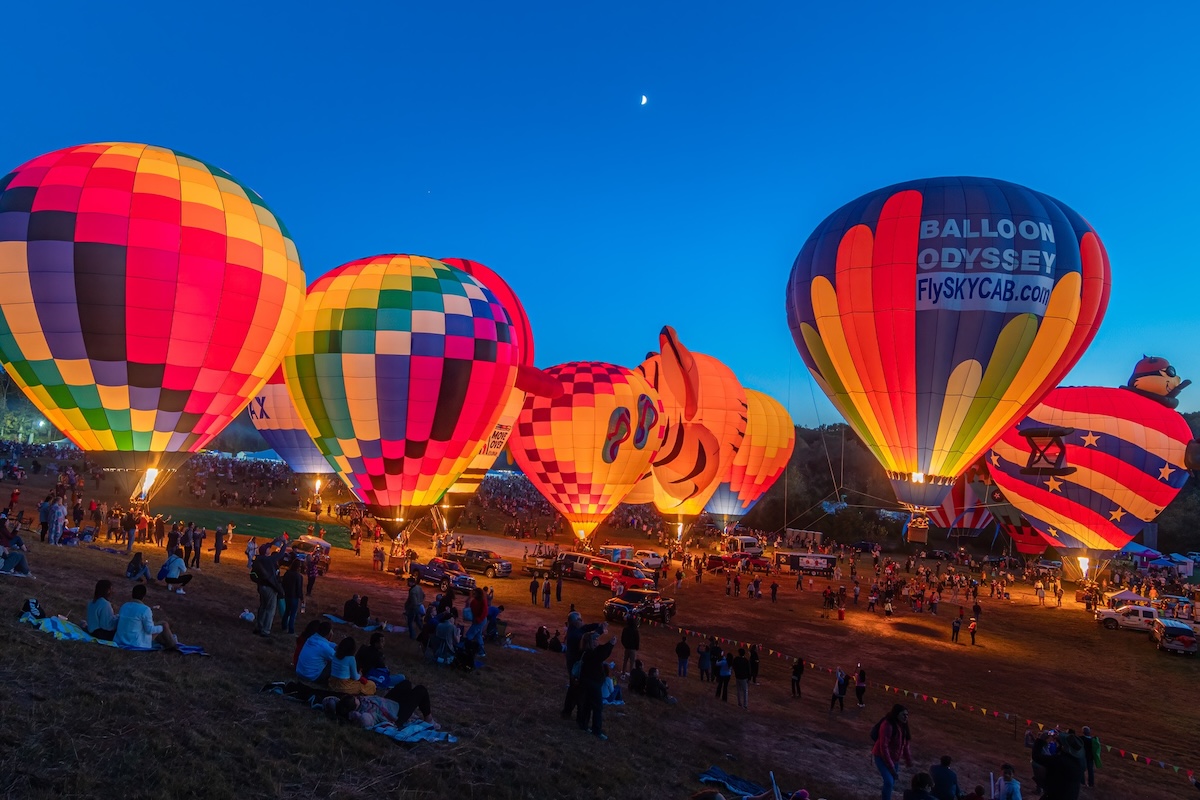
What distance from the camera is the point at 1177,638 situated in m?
20.8

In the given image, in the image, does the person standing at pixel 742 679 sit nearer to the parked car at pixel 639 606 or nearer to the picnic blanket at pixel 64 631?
the parked car at pixel 639 606

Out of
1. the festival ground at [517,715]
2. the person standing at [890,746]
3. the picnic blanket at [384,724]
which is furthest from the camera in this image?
the person standing at [890,746]

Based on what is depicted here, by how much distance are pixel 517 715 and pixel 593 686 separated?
3.07ft

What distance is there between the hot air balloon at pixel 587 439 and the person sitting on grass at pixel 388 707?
67.6ft

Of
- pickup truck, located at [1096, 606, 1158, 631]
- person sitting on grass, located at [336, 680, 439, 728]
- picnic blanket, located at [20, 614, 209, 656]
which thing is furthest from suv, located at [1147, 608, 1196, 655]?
picnic blanket, located at [20, 614, 209, 656]

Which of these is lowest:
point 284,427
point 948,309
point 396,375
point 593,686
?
point 593,686

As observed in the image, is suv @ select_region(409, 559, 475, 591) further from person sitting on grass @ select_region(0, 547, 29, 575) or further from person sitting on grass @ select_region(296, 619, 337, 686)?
person sitting on grass @ select_region(296, 619, 337, 686)

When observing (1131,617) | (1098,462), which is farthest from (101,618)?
(1098,462)

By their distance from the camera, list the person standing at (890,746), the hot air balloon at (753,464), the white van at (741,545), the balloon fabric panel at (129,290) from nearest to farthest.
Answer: the person standing at (890,746) < the balloon fabric panel at (129,290) < the hot air balloon at (753,464) < the white van at (741,545)

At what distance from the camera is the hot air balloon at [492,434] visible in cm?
2552

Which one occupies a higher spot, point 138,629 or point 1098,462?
point 1098,462

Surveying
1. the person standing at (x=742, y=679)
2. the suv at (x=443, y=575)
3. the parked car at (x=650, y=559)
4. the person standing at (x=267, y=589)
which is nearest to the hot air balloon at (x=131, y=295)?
the person standing at (x=267, y=589)

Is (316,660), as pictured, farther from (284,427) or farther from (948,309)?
(284,427)

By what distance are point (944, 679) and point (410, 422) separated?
13572 mm
